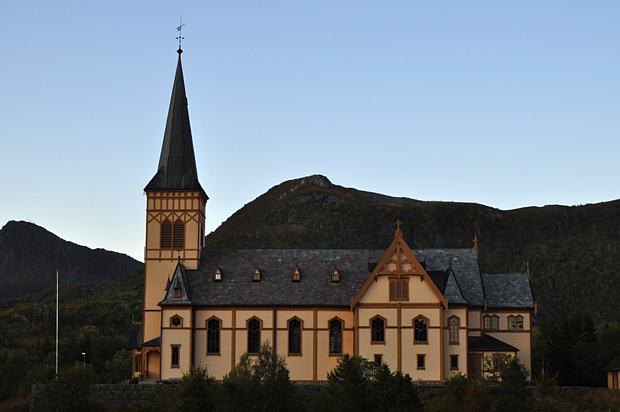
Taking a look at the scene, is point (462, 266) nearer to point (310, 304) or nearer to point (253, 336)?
point (310, 304)

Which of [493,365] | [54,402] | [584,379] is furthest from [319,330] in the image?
[584,379]

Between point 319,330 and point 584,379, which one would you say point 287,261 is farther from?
point 584,379

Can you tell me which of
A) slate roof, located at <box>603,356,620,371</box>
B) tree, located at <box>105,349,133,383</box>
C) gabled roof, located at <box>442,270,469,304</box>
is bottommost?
tree, located at <box>105,349,133,383</box>

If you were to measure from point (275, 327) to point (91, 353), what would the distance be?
53.2m

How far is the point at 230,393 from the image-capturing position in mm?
50875

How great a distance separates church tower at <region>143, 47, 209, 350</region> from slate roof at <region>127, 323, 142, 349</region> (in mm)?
1816

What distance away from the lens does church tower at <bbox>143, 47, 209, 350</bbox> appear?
71.0 m

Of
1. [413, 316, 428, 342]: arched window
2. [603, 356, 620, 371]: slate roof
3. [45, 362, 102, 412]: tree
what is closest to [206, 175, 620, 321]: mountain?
[603, 356, 620, 371]: slate roof

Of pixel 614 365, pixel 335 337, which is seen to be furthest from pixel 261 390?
pixel 614 365

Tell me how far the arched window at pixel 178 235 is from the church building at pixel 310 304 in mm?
91

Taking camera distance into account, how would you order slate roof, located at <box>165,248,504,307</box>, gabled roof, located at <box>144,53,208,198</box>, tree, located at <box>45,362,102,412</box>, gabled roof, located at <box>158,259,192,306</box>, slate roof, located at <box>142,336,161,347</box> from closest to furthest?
1. tree, located at <box>45,362,102,412</box>
2. gabled roof, located at <box>158,259,192,306</box>
3. slate roof, located at <box>165,248,504,307</box>
4. slate roof, located at <box>142,336,161,347</box>
5. gabled roof, located at <box>144,53,208,198</box>

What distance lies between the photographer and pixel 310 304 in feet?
221

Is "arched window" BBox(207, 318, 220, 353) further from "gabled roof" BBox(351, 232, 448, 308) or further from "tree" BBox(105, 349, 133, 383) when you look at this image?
"tree" BBox(105, 349, 133, 383)

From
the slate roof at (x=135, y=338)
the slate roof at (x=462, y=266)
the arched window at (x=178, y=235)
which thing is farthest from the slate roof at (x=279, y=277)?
the slate roof at (x=135, y=338)
